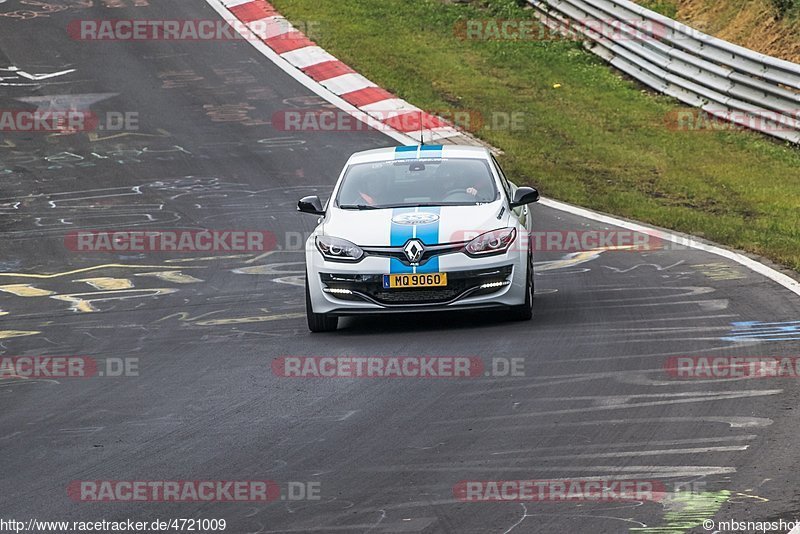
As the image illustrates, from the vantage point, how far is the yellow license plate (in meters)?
10.8

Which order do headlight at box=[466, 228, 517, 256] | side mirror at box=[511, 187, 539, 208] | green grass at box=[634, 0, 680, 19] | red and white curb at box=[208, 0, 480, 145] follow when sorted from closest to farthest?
1. headlight at box=[466, 228, 517, 256]
2. side mirror at box=[511, 187, 539, 208]
3. red and white curb at box=[208, 0, 480, 145]
4. green grass at box=[634, 0, 680, 19]

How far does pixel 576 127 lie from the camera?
20609mm

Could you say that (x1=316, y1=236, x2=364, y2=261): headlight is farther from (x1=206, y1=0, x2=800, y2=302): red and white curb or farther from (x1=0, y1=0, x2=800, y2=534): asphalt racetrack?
(x1=206, y1=0, x2=800, y2=302): red and white curb

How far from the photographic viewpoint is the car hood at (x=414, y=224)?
10945 mm

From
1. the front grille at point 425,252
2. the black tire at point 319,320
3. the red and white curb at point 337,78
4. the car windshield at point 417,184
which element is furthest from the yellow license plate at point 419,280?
the red and white curb at point 337,78

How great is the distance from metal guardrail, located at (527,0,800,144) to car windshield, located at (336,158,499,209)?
27.0 feet

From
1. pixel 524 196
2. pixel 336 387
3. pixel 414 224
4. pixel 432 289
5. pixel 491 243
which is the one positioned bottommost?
pixel 336 387

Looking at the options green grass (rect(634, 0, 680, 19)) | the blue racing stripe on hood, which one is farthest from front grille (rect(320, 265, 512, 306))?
green grass (rect(634, 0, 680, 19))

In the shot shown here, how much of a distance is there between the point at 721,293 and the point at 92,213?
8.44m

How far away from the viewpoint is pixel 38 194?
17.9 meters

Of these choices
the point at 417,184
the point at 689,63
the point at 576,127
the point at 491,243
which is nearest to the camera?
the point at 491,243

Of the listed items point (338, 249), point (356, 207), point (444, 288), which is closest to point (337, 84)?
point (356, 207)

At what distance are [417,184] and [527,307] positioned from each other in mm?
1638

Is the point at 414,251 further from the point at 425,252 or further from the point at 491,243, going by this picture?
the point at 491,243
